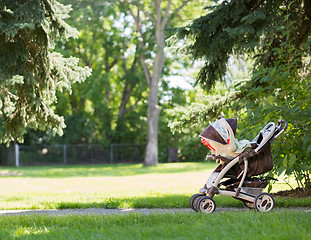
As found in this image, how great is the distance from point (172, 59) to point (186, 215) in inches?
1125

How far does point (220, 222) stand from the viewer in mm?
5207

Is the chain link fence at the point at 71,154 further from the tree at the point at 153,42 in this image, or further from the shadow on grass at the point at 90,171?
the tree at the point at 153,42

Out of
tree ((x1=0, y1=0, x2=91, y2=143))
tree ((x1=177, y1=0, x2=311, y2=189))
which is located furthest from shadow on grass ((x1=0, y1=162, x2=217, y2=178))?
tree ((x1=177, y1=0, x2=311, y2=189))

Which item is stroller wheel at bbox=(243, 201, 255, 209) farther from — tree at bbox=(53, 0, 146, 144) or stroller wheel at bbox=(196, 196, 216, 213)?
tree at bbox=(53, 0, 146, 144)

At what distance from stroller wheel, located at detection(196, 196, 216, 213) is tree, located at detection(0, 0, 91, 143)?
4.28 m

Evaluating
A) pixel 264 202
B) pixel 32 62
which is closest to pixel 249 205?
pixel 264 202

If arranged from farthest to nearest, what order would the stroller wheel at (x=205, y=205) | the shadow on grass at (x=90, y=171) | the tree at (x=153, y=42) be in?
the tree at (x=153, y=42) → the shadow on grass at (x=90, y=171) → the stroller wheel at (x=205, y=205)

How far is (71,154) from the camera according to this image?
111ft

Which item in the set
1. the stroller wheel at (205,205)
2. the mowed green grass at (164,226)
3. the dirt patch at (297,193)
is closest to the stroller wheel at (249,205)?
the stroller wheel at (205,205)

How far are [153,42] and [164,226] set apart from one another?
26342 mm

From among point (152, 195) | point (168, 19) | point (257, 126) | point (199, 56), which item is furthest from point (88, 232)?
point (168, 19)

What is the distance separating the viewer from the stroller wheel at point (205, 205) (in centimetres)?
628

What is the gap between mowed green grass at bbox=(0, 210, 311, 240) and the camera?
461cm

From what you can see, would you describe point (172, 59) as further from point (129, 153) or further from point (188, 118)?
point (188, 118)
